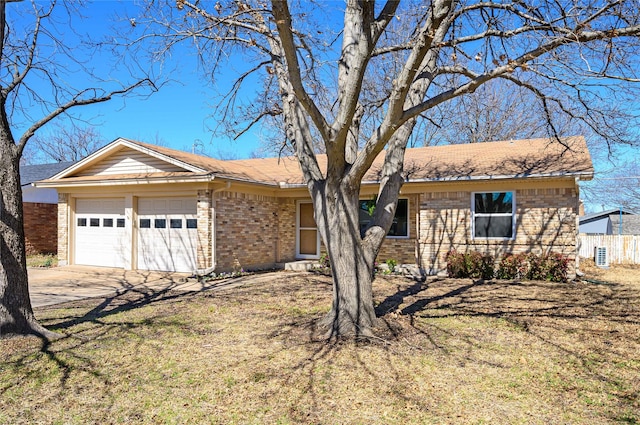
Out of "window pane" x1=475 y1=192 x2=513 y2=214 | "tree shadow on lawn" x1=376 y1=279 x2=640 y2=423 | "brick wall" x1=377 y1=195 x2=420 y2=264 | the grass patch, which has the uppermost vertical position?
"window pane" x1=475 y1=192 x2=513 y2=214

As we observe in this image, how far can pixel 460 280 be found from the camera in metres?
12.0

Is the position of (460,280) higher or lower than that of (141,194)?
lower

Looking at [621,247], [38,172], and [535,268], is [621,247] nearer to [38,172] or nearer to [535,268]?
[535,268]

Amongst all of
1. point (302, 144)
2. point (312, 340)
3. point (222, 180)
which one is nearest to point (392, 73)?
point (302, 144)

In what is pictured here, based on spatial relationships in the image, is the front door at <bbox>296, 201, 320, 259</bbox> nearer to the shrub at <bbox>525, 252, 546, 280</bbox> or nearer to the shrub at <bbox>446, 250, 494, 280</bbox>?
the shrub at <bbox>446, 250, 494, 280</bbox>

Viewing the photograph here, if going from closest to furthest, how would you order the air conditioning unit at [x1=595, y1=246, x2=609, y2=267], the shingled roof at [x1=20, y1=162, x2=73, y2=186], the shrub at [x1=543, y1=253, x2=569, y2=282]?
the shrub at [x1=543, y1=253, x2=569, y2=282] → the air conditioning unit at [x1=595, y1=246, x2=609, y2=267] → the shingled roof at [x1=20, y1=162, x2=73, y2=186]

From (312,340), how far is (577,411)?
3224 millimetres

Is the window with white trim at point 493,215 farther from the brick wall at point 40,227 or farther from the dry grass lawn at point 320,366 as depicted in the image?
the brick wall at point 40,227

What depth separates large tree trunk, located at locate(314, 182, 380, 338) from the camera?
246 inches

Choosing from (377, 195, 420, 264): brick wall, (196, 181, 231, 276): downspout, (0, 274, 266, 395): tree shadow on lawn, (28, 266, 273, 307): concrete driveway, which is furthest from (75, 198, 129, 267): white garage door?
(377, 195, 420, 264): brick wall

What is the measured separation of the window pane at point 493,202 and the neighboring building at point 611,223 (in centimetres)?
1898

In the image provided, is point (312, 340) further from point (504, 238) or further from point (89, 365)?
point (504, 238)

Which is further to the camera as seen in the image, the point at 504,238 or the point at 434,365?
the point at 504,238

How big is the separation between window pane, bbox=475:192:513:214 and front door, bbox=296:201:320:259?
18.4 ft
